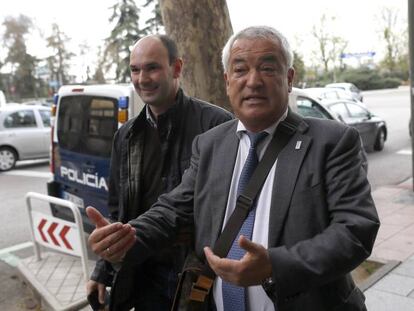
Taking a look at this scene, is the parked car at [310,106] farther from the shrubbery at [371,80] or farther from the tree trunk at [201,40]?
the shrubbery at [371,80]

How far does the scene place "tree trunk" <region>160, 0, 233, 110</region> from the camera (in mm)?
4586

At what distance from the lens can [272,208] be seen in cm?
152

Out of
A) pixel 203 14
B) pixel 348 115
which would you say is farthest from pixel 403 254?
pixel 348 115

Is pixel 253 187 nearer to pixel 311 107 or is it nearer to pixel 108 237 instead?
pixel 108 237

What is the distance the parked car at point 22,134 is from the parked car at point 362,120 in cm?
727

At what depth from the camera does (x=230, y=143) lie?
180 cm

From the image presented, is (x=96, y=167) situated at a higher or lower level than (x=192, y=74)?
lower

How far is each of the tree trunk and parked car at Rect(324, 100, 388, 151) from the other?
698cm

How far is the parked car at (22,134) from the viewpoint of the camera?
11906 mm

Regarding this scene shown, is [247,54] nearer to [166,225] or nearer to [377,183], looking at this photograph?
[166,225]

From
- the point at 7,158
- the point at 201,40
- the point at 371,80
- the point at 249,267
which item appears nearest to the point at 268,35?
the point at 249,267

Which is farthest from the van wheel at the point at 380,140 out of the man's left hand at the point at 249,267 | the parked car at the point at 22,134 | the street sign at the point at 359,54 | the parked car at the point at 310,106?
the street sign at the point at 359,54

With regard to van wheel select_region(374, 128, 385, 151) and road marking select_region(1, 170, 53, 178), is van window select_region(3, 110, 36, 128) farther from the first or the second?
van wheel select_region(374, 128, 385, 151)

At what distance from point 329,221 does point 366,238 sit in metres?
0.12
